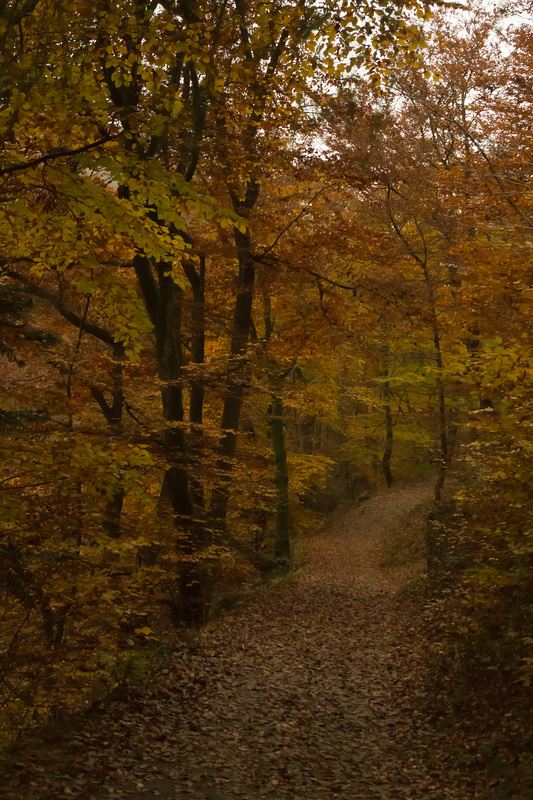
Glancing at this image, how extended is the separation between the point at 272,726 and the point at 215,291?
350 inches

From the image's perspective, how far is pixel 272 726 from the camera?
26.0 ft

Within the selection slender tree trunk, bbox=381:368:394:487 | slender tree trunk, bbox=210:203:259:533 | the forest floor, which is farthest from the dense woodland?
slender tree trunk, bbox=381:368:394:487

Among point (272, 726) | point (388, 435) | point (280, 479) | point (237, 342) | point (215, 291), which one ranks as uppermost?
point (215, 291)

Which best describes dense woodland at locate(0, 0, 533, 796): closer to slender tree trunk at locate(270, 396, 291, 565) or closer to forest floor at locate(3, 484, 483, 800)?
slender tree trunk at locate(270, 396, 291, 565)

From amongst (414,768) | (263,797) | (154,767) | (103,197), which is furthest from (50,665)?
(103,197)

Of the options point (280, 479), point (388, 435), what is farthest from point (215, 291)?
point (388, 435)

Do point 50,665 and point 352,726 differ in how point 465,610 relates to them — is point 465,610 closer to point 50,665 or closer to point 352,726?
point 352,726

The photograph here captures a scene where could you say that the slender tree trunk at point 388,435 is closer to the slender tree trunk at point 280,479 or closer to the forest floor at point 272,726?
the slender tree trunk at point 280,479

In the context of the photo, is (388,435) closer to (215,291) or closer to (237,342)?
(215,291)

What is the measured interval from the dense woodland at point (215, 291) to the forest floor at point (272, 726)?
0.62 m

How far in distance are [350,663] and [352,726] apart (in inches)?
106

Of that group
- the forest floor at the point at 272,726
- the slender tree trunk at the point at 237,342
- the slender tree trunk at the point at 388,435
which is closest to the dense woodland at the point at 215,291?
the slender tree trunk at the point at 237,342

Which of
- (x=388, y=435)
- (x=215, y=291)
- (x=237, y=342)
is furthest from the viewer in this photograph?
(x=388, y=435)

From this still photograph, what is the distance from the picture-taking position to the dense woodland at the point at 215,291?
201 inches
